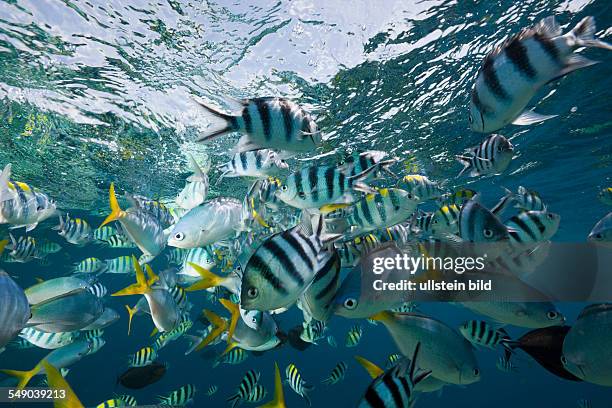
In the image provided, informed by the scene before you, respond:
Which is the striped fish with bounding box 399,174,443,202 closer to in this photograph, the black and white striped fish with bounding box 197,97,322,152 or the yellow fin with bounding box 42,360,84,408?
the black and white striped fish with bounding box 197,97,322,152

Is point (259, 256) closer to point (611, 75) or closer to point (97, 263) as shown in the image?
point (97, 263)

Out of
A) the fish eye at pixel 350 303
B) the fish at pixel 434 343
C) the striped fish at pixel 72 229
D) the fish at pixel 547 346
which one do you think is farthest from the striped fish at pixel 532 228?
the striped fish at pixel 72 229

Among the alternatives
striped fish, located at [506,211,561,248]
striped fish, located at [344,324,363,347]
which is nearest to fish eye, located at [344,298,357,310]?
striped fish, located at [506,211,561,248]

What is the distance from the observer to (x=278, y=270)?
217cm

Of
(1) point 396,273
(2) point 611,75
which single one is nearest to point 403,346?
(1) point 396,273

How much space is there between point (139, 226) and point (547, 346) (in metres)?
4.34

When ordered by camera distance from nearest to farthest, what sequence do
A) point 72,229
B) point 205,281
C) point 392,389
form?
1. point 392,389
2. point 205,281
3. point 72,229

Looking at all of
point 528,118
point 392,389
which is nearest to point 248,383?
point 392,389

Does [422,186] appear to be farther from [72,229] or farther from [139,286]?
[72,229]

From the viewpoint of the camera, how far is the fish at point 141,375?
22.4 feet

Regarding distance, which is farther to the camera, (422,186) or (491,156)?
(422,186)

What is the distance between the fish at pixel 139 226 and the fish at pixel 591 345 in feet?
14.4

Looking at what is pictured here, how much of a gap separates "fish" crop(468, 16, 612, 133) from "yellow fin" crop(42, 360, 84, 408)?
425 centimetres

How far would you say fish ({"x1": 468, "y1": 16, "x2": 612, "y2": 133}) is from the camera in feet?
7.44
